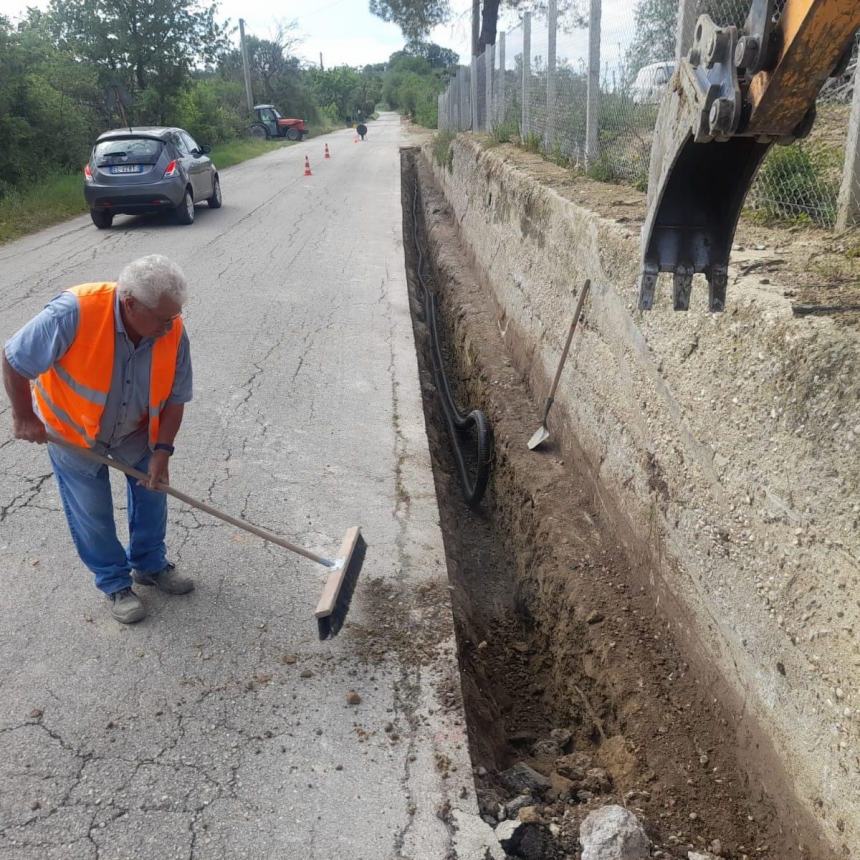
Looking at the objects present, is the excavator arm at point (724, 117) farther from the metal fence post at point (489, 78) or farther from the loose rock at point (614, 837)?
the metal fence post at point (489, 78)

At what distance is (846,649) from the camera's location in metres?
2.54

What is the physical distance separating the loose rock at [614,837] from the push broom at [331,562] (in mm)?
1364

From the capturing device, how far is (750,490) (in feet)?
10.4

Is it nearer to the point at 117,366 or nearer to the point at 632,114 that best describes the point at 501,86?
the point at 632,114

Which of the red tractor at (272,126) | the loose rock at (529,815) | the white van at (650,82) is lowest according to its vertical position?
the loose rock at (529,815)

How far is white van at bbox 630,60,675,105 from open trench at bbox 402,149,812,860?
2.40 m

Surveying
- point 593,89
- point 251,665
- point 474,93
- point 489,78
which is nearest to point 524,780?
point 251,665

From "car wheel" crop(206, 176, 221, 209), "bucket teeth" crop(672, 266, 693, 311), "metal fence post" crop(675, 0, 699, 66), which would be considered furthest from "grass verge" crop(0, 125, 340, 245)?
"bucket teeth" crop(672, 266, 693, 311)

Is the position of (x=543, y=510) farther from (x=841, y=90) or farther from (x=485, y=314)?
(x=485, y=314)

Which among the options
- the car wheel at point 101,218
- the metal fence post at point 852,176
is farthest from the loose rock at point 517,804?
the car wheel at point 101,218

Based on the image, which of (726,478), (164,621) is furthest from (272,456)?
(726,478)

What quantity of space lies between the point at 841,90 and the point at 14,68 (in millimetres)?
17231

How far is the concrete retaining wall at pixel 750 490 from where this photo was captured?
8.59 feet

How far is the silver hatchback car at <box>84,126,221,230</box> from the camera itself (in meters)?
13.0
